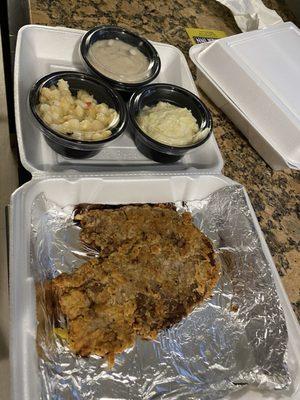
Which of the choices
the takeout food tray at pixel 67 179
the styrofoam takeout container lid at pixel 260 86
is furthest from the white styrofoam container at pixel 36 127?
the styrofoam takeout container lid at pixel 260 86

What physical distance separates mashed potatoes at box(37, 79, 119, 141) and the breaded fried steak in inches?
9.1

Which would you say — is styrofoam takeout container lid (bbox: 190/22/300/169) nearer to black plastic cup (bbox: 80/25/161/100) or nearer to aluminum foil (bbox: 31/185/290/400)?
black plastic cup (bbox: 80/25/161/100)

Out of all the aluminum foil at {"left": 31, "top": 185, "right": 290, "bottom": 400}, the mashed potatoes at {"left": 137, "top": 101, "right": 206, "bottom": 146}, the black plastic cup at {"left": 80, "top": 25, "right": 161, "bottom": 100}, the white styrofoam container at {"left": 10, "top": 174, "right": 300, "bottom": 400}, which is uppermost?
the black plastic cup at {"left": 80, "top": 25, "right": 161, "bottom": 100}

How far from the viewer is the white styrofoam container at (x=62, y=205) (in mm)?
844

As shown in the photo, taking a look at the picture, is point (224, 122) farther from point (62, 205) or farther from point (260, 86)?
point (62, 205)

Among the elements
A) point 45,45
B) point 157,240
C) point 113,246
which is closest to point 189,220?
point 157,240

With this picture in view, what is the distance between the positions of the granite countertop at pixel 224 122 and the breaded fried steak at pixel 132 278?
0.80ft

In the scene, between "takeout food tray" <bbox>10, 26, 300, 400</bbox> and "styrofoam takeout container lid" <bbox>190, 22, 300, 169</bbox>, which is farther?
"styrofoam takeout container lid" <bbox>190, 22, 300, 169</bbox>

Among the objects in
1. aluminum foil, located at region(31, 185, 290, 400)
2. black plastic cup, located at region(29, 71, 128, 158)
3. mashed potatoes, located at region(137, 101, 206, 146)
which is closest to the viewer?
aluminum foil, located at region(31, 185, 290, 400)

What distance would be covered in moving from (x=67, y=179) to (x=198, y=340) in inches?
21.4

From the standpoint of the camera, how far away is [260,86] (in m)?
1.41

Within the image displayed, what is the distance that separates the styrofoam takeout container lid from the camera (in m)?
→ 1.38

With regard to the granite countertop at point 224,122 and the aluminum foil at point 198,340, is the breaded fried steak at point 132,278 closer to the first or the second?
the aluminum foil at point 198,340

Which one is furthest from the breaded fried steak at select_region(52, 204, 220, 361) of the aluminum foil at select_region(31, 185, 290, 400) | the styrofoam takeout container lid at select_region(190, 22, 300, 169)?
the styrofoam takeout container lid at select_region(190, 22, 300, 169)
